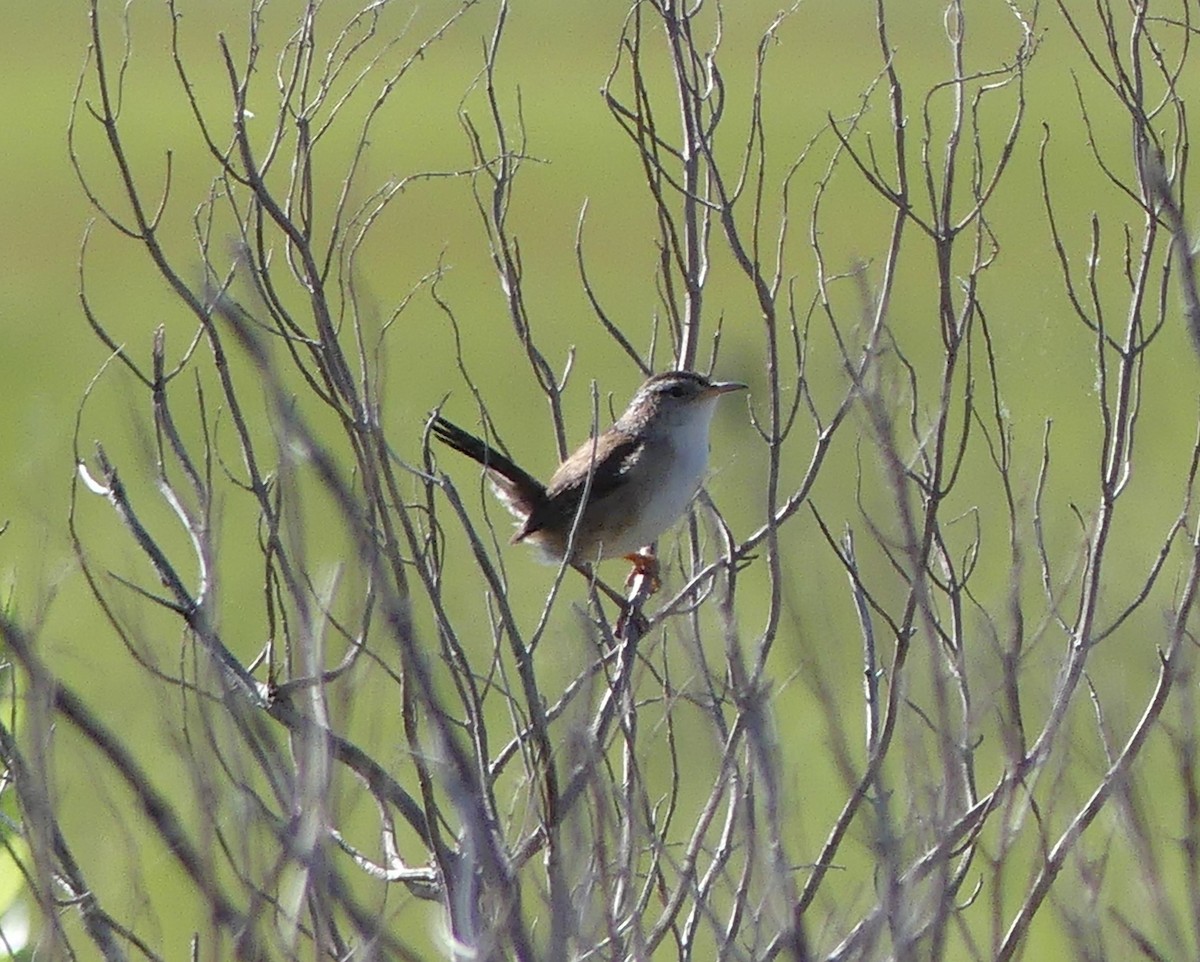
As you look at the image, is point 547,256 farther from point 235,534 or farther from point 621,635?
→ point 621,635

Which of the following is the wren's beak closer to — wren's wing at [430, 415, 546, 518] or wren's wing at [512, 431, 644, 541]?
wren's wing at [512, 431, 644, 541]

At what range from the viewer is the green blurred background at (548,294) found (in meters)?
5.09

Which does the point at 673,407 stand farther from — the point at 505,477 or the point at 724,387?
the point at 505,477

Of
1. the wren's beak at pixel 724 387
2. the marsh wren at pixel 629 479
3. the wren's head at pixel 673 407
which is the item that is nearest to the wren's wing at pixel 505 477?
the marsh wren at pixel 629 479

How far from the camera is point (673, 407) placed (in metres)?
5.89

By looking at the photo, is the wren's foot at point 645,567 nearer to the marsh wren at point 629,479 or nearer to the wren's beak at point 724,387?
the marsh wren at point 629,479

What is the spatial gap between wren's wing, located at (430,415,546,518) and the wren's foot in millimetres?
402

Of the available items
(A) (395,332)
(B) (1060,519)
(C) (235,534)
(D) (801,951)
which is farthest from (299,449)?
(A) (395,332)

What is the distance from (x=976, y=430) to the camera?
11.1 metres

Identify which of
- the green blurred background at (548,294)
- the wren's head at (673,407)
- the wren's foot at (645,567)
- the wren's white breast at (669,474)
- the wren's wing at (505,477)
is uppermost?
the green blurred background at (548,294)

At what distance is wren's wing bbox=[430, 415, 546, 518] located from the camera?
553 cm

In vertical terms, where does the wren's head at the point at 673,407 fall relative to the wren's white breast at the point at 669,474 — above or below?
above

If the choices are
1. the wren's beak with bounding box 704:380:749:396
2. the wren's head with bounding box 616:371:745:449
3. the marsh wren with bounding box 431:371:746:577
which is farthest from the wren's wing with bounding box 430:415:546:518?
the wren's beak with bounding box 704:380:749:396

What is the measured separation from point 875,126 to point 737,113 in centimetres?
405
